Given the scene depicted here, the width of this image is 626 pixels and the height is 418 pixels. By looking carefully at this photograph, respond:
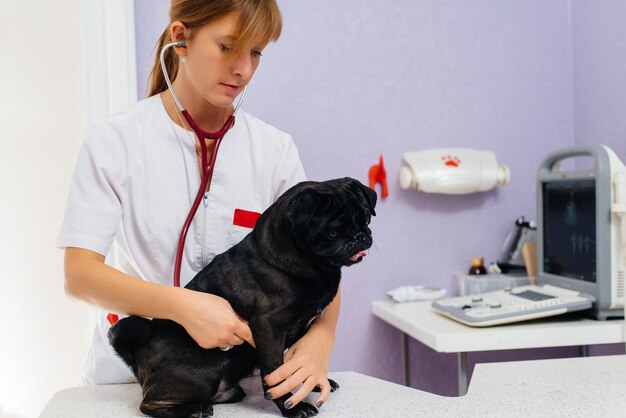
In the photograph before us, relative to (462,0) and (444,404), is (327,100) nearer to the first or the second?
(462,0)

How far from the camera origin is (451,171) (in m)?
1.91

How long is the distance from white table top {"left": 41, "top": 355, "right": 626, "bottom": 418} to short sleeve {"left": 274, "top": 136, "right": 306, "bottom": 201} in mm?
366

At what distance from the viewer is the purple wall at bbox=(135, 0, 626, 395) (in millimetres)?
1901

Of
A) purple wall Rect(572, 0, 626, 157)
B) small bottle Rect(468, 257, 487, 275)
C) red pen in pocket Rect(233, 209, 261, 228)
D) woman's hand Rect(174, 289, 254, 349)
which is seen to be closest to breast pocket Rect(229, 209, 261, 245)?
red pen in pocket Rect(233, 209, 261, 228)

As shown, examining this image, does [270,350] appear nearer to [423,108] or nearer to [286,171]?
[286,171]

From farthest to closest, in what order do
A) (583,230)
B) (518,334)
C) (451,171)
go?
(451,171), (583,230), (518,334)

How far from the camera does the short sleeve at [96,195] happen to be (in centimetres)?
98

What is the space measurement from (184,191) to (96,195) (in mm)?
154

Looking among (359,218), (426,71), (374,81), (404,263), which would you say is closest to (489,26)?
(426,71)

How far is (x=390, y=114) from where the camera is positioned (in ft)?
6.44

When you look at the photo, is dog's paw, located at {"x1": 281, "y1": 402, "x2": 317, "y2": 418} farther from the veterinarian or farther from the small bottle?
the small bottle

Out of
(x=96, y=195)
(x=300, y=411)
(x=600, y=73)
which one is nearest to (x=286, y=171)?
(x=96, y=195)

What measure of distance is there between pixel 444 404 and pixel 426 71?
133 centimetres

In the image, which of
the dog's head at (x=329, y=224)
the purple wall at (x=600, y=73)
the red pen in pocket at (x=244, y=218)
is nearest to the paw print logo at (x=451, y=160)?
the purple wall at (x=600, y=73)
